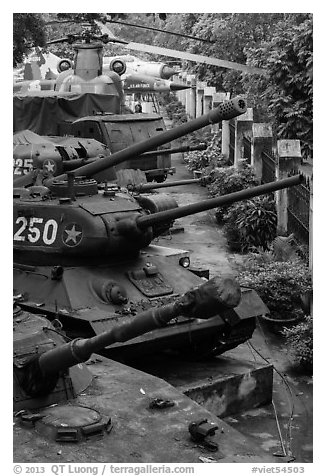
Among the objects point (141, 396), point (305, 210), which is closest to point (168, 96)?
point (305, 210)

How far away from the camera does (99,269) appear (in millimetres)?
12016

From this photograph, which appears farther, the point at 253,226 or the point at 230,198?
the point at 253,226

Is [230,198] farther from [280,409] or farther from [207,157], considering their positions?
[207,157]

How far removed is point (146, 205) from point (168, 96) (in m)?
44.7

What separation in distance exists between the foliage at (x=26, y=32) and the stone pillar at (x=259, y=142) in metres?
4.97

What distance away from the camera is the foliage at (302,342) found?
506 inches

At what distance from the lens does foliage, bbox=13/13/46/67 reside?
1845 cm

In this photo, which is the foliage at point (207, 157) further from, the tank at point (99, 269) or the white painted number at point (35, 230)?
the white painted number at point (35, 230)

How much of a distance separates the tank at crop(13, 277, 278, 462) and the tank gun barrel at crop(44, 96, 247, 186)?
2217mm

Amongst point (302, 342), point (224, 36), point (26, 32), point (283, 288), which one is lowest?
point (302, 342)

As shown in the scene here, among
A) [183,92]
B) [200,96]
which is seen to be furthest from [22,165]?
[183,92]

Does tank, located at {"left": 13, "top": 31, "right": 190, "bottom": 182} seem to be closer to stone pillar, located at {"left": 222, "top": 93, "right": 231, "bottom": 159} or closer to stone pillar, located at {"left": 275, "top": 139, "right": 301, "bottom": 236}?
stone pillar, located at {"left": 222, "top": 93, "right": 231, "bottom": 159}

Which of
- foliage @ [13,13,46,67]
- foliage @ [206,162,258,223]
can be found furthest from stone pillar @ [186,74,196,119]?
foliage @ [13,13,46,67]

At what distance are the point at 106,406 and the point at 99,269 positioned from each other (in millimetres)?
3560
